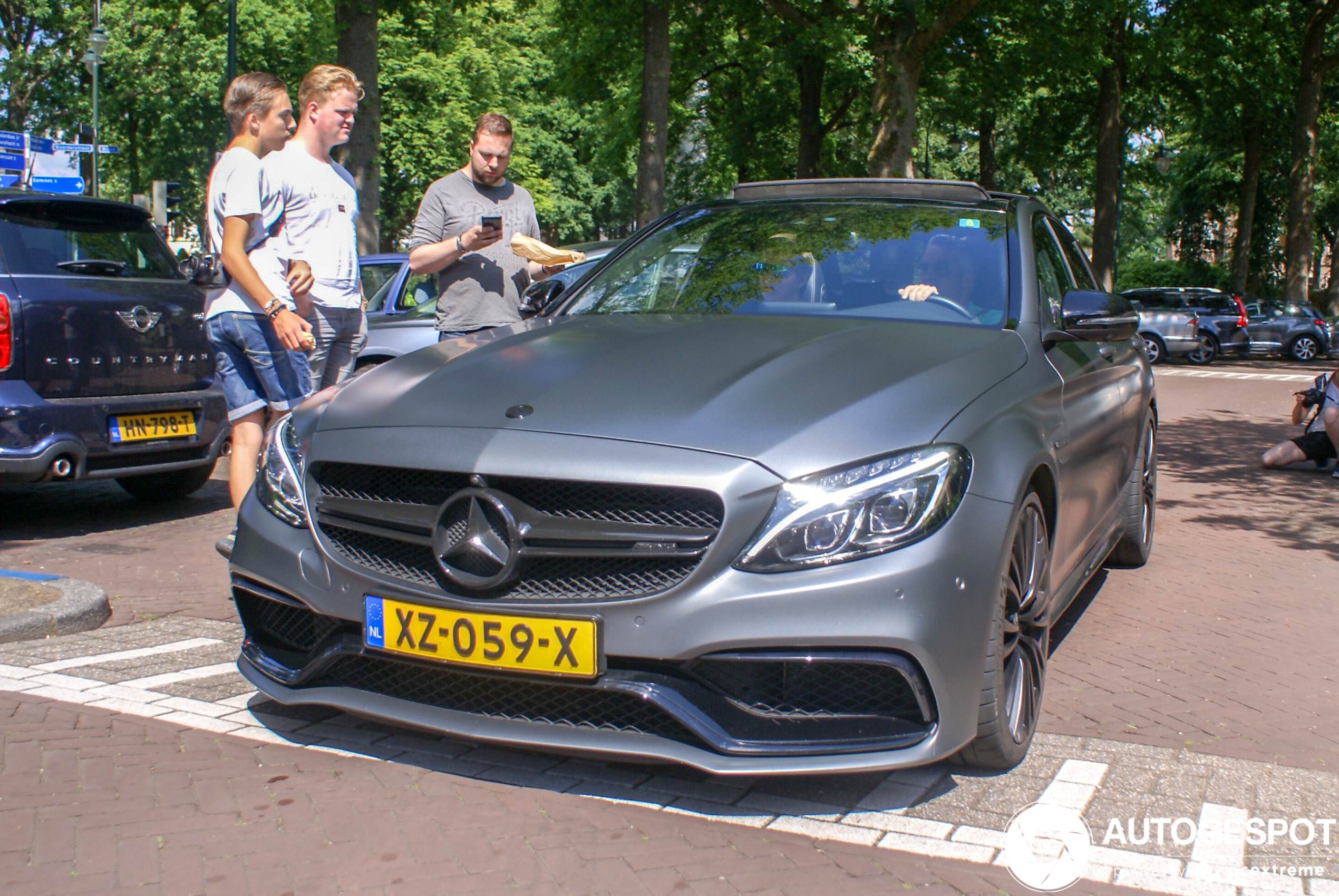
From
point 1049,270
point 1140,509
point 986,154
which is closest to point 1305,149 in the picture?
point 986,154

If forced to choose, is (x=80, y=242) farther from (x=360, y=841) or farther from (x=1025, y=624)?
(x=1025, y=624)

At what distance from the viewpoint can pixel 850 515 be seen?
2859 mm

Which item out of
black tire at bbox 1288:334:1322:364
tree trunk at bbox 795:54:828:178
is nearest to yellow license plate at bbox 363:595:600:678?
tree trunk at bbox 795:54:828:178

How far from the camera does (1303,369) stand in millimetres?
26016

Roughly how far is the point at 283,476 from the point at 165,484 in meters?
4.68

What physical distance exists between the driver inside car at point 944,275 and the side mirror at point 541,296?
130 cm

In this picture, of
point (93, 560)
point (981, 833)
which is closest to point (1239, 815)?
point (981, 833)

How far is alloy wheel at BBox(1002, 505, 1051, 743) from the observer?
3283 millimetres

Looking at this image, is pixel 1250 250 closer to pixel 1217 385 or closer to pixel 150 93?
pixel 1217 385

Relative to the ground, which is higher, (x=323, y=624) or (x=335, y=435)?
Result: (x=335, y=435)

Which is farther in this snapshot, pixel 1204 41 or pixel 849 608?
pixel 1204 41

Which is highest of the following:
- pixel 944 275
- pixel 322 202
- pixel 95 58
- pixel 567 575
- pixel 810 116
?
pixel 95 58

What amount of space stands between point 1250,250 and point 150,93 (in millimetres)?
36278

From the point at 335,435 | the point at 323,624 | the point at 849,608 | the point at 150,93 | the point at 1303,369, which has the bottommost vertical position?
the point at 1303,369
